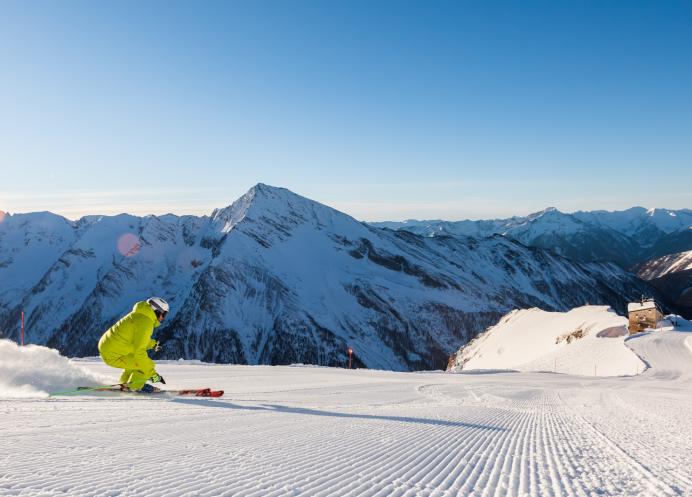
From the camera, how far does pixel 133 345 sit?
11.1 metres

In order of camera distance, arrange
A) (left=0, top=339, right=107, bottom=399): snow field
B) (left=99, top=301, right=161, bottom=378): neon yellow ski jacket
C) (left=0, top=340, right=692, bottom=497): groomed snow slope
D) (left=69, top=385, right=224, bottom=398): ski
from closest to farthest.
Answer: (left=0, top=340, right=692, bottom=497): groomed snow slope < (left=0, top=339, right=107, bottom=399): snow field < (left=69, top=385, right=224, bottom=398): ski < (left=99, top=301, right=161, bottom=378): neon yellow ski jacket

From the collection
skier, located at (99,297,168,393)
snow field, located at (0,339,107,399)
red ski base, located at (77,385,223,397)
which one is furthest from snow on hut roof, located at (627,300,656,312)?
snow field, located at (0,339,107,399)

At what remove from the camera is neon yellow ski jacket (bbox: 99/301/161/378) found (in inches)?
432

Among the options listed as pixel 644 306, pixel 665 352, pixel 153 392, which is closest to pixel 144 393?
pixel 153 392

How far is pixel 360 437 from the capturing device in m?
7.65

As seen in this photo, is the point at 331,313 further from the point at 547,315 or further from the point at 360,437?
the point at 360,437

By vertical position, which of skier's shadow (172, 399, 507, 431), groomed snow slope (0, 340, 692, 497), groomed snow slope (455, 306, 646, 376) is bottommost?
groomed snow slope (455, 306, 646, 376)

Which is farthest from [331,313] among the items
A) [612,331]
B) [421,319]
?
[612,331]

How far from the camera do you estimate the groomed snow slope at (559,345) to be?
4997 cm

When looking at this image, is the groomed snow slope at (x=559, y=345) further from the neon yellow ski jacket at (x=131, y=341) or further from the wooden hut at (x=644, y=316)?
the neon yellow ski jacket at (x=131, y=341)

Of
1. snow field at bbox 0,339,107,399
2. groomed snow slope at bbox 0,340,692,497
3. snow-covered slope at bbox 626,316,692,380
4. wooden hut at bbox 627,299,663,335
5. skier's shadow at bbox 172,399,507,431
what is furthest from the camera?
wooden hut at bbox 627,299,663,335

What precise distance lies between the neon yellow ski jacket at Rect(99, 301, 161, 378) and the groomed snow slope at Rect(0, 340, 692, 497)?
881 millimetres

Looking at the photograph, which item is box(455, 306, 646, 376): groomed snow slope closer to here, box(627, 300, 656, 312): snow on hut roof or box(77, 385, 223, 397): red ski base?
box(627, 300, 656, 312): snow on hut roof

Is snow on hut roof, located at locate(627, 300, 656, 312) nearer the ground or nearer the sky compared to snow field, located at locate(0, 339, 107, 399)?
nearer the ground
